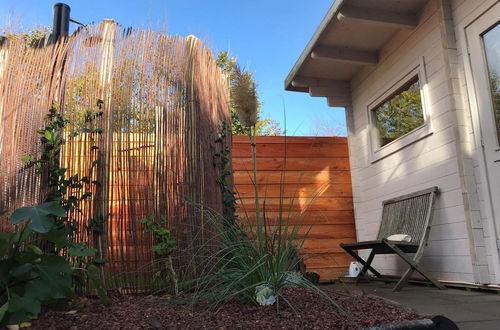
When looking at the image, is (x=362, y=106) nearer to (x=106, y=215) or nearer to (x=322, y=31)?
(x=322, y=31)

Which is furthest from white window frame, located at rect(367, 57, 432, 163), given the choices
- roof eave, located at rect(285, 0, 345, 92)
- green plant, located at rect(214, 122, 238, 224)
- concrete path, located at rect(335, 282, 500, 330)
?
green plant, located at rect(214, 122, 238, 224)

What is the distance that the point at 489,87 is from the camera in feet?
9.86

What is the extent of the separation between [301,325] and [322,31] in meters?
3.14

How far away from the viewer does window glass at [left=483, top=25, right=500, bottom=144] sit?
293 cm

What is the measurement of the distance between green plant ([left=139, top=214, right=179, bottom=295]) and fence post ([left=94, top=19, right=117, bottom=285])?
298 millimetres

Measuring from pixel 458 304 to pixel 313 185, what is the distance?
101 inches

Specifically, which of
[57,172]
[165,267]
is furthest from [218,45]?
A: [165,267]

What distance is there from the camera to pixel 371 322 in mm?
1744

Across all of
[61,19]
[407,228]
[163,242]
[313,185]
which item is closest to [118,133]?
[163,242]

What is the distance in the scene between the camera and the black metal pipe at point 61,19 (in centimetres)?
299

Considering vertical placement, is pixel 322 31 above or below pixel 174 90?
above

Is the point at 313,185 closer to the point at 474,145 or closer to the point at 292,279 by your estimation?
the point at 474,145

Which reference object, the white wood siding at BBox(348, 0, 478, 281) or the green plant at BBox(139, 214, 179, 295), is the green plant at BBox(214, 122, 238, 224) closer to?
the green plant at BBox(139, 214, 179, 295)

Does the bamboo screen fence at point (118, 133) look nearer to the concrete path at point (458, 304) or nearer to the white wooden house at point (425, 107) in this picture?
the concrete path at point (458, 304)
